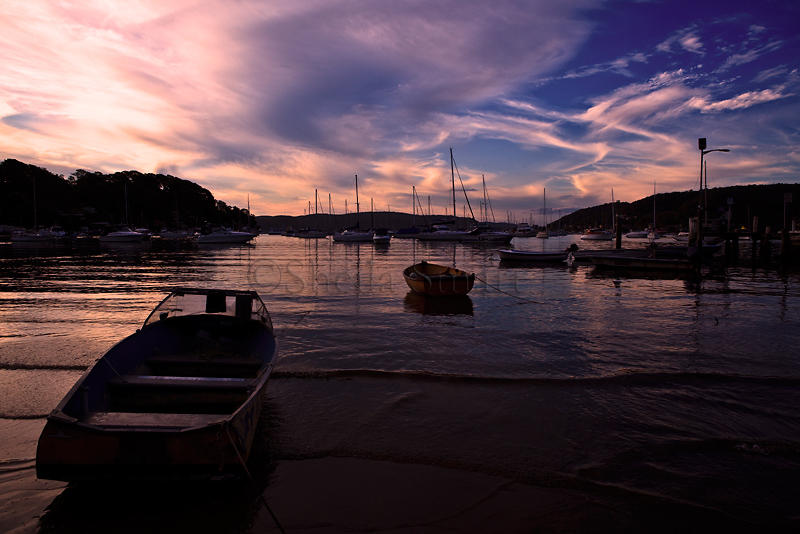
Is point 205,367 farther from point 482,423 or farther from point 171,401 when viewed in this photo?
point 482,423

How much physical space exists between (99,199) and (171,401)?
454ft

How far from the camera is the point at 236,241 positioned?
7575cm

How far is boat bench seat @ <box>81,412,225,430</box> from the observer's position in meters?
4.16

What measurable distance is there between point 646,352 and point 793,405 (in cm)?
305

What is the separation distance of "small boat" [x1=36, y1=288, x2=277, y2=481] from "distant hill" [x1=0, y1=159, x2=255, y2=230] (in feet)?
337

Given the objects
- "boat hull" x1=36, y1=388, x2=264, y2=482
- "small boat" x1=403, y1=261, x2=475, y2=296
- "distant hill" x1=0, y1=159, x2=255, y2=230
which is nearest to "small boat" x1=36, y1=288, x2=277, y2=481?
"boat hull" x1=36, y1=388, x2=264, y2=482

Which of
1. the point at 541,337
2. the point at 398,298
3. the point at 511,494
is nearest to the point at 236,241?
the point at 398,298

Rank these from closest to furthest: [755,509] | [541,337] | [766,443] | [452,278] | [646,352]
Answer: [755,509] < [766,443] < [646,352] < [541,337] < [452,278]

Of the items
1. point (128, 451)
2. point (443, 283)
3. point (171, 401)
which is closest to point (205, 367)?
point (171, 401)

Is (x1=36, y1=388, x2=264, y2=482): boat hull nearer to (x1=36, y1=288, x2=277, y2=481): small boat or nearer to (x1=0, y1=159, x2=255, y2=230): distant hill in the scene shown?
(x1=36, y1=288, x2=277, y2=481): small boat

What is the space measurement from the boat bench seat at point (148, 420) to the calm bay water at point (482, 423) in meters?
0.78

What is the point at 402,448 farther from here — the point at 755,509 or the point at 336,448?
the point at 755,509

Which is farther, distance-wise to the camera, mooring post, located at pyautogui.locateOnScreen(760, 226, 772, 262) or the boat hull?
mooring post, located at pyautogui.locateOnScreen(760, 226, 772, 262)

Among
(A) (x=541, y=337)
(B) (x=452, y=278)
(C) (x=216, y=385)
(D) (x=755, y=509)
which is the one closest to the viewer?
(D) (x=755, y=509)
